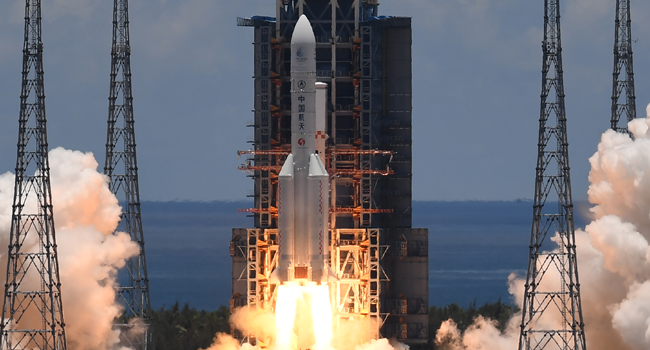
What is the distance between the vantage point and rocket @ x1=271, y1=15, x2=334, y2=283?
6494 cm

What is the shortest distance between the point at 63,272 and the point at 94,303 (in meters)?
2.07

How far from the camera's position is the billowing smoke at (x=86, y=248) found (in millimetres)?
65438

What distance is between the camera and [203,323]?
89.9 m

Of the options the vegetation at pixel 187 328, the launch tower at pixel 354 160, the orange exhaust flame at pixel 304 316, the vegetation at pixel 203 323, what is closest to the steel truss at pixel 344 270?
the launch tower at pixel 354 160

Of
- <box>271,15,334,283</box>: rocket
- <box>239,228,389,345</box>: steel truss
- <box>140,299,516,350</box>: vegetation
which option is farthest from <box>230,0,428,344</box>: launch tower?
<box>140,299,516,350</box>: vegetation

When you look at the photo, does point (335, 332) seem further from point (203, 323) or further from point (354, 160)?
point (203, 323)

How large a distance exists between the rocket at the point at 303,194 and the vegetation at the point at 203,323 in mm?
16952

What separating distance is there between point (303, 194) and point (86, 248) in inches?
408

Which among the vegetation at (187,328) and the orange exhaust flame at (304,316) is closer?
the orange exhaust flame at (304,316)

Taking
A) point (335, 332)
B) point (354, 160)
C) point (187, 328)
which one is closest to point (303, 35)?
point (354, 160)

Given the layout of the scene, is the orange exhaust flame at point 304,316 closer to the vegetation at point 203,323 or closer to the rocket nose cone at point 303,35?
the rocket nose cone at point 303,35

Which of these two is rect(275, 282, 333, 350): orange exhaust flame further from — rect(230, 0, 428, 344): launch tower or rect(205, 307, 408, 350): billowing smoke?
rect(230, 0, 428, 344): launch tower

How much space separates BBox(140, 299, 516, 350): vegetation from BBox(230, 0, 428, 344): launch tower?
19.8ft

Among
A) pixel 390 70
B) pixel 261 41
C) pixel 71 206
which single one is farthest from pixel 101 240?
pixel 390 70
